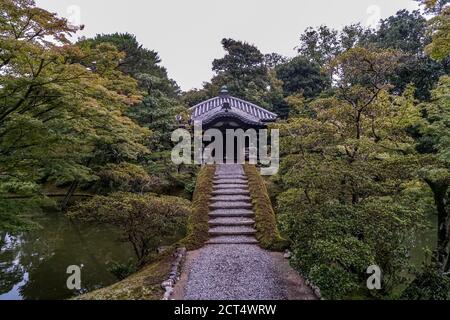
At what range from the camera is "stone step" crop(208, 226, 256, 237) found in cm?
919

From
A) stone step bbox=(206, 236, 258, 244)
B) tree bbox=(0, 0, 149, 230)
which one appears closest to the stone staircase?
stone step bbox=(206, 236, 258, 244)

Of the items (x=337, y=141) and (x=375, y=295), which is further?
(x=337, y=141)

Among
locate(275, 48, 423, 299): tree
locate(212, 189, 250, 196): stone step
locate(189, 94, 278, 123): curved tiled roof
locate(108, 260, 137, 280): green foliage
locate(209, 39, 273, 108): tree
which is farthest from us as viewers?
locate(209, 39, 273, 108): tree

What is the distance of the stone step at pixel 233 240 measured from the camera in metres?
8.74

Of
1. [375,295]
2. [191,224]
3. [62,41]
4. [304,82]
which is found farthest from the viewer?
[304,82]

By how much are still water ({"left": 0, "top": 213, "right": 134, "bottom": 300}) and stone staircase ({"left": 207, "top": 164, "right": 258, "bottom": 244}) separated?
282 cm

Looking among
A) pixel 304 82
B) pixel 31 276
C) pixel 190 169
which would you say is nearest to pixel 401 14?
pixel 304 82

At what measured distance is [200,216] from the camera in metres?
9.90

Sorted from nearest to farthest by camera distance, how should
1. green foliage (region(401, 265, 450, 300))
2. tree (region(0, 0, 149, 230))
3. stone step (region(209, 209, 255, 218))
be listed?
green foliage (region(401, 265, 450, 300)) → tree (region(0, 0, 149, 230)) → stone step (region(209, 209, 255, 218))

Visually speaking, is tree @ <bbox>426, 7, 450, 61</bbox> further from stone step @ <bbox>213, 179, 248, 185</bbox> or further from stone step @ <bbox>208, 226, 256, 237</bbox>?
stone step @ <bbox>213, 179, 248, 185</bbox>

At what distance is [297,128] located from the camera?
894 cm

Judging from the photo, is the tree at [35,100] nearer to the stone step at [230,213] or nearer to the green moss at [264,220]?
the stone step at [230,213]

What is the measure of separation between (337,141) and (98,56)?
7.27 meters

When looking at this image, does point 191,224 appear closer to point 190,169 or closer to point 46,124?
point 46,124
